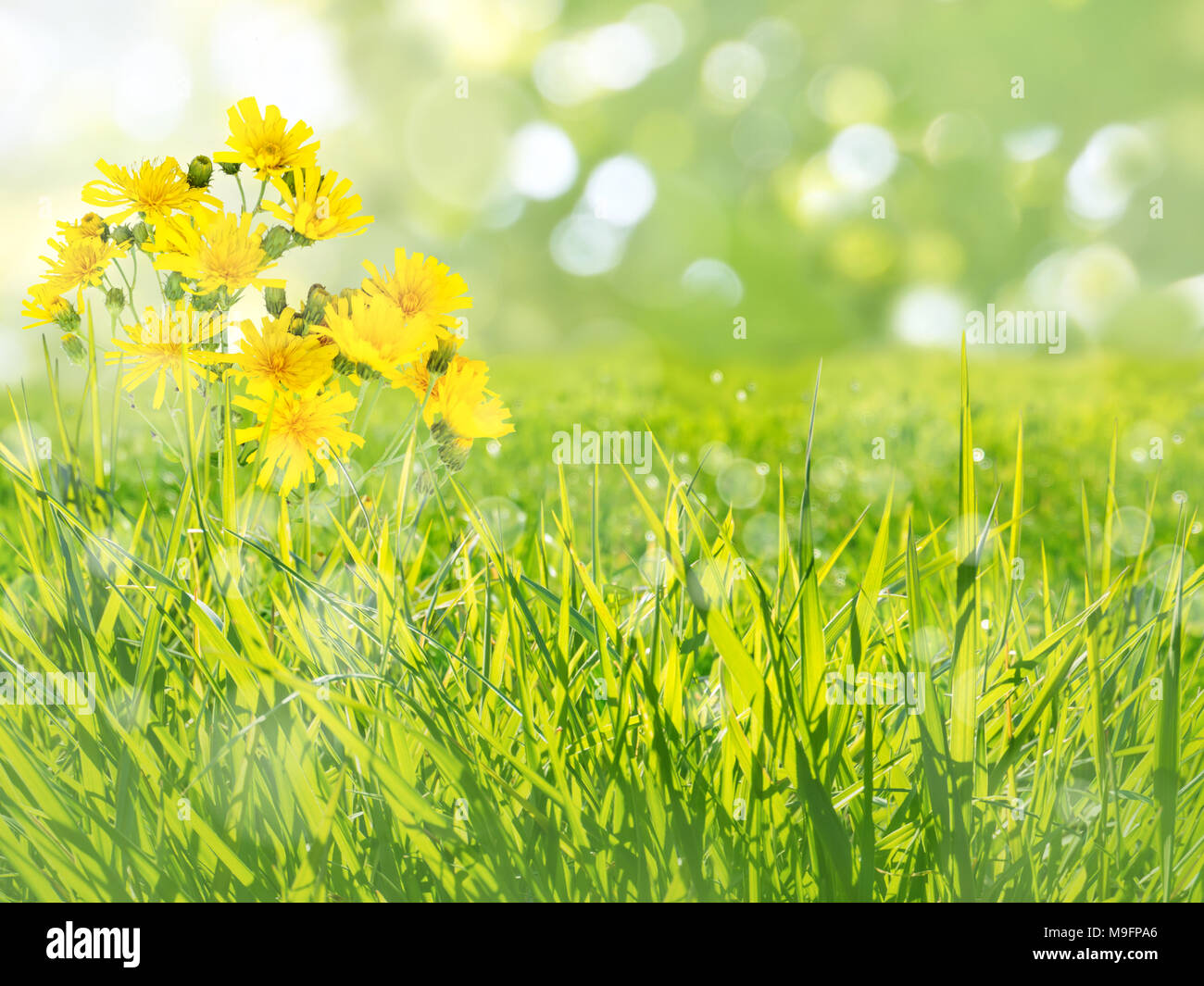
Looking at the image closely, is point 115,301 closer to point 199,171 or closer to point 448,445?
point 199,171

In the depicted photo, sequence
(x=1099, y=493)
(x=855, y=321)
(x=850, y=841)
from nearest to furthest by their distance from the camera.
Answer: (x=850, y=841) → (x=1099, y=493) → (x=855, y=321)

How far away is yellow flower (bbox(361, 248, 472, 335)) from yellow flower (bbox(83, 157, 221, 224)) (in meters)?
0.24

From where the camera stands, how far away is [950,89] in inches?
242

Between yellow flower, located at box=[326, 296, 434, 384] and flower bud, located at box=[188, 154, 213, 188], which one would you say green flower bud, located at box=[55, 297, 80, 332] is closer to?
flower bud, located at box=[188, 154, 213, 188]

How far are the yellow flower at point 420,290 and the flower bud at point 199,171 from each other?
239 millimetres

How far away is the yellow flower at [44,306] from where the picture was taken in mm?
1200

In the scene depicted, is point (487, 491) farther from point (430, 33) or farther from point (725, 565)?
point (430, 33)

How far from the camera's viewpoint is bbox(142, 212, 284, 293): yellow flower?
1.11 meters

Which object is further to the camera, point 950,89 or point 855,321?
point 855,321

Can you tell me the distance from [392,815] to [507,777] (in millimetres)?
112

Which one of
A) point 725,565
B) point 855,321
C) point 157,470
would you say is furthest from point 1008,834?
point 855,321
